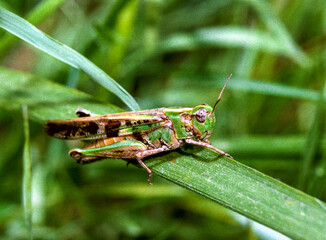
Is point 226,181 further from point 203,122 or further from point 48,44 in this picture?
point 48,44

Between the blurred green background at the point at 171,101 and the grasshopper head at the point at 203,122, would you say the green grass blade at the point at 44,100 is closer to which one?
the blurred green background at the point at 171,101

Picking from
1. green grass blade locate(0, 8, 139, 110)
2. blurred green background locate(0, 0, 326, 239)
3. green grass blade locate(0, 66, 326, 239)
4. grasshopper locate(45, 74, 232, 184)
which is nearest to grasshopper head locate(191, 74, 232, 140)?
grasshopper locate(45, 74, 232, 184)

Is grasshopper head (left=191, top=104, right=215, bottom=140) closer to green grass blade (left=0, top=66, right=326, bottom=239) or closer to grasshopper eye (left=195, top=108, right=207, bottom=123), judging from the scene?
grasshopper eye (left=195, top=108, right=207, bottom=123)

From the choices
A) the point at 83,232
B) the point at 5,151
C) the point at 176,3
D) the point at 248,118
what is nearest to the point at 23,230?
the point at 83,232

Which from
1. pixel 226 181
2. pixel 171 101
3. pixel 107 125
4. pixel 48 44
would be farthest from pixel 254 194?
pixel 171 101

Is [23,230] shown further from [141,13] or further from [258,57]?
[258,57]

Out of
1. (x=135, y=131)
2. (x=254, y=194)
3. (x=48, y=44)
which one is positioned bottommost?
(x=254, y=194)
